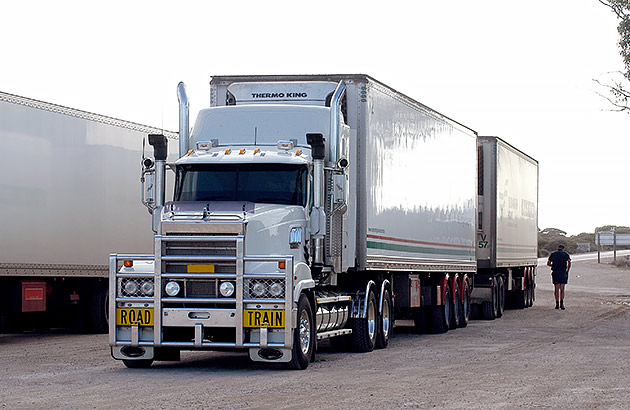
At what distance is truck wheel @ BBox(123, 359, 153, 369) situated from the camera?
15.5 metres

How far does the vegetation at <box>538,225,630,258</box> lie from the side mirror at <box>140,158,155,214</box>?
290 feet

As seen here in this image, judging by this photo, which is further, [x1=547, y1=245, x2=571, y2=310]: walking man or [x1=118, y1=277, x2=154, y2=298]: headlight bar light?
[x1=547, y1=245, x2=571, y2=310]: walking man

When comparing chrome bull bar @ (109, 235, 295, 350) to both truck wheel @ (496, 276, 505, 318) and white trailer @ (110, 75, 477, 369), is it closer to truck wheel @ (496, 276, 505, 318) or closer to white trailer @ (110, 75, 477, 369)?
white trailer @ (110, 75, 477, 369)

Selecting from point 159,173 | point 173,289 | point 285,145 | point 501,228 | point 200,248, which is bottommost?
point 173,289

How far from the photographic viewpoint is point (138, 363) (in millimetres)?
15531

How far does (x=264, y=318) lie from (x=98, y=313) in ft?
30.7

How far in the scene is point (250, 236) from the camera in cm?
1518

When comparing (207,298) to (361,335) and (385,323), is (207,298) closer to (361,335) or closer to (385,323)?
(361,335)

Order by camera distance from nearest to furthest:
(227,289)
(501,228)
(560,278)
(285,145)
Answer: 1. (227,289)
2. (285,145)
3. (501,228)
4. (560,278)

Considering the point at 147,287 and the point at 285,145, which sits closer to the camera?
the point at 147,287

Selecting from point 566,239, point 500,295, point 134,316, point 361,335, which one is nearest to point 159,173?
point 134,316

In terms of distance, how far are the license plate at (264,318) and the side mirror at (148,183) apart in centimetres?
244

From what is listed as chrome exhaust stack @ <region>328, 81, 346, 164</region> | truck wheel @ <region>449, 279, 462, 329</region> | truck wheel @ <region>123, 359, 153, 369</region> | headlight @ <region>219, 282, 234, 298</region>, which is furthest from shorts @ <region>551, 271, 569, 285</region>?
headlight @ <region>219, 282, 234, 298</region>

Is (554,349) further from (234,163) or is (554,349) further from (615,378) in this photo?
(234,163)
